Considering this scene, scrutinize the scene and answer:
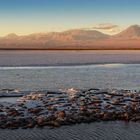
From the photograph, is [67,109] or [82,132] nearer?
[82,132]

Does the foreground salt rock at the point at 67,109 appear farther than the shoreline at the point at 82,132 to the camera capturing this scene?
Yes

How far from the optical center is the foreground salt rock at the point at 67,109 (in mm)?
18172

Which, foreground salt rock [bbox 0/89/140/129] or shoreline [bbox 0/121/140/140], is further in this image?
foreground salt rock [bbox 0/89/140/129]

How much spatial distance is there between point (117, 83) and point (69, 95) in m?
10.2

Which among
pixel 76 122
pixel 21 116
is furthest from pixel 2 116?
pixel 76 122

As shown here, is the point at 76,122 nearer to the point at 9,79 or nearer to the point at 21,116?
the point at 21,116

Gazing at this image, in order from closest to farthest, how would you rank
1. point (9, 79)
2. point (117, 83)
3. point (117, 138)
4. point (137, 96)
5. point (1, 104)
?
point (117, 138) < point (1, 104) < point (137, 96) < point (117, 83) < point (9, 79)

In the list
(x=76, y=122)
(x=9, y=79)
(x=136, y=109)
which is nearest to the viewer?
(x=76, y=122)

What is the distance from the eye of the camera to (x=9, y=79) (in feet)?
128

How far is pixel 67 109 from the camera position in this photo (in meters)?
21.1

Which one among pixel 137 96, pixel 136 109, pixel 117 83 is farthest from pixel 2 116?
pixel 117 83

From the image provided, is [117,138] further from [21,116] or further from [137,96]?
[137,96]

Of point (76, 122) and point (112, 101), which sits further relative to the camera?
point (112, 101)

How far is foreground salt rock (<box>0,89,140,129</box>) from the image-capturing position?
59.6 feet
